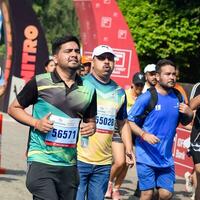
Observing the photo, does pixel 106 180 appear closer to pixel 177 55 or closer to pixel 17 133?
pixel 17 133

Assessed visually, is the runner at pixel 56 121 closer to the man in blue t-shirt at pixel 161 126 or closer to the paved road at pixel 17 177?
the man in blue t-shirt at pixel 161 126

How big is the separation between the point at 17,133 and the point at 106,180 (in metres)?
11.4

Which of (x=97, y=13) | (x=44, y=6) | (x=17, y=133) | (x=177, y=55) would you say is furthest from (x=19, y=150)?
(x=44, y=6)

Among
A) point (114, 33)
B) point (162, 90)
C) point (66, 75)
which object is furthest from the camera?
point (114, 33)

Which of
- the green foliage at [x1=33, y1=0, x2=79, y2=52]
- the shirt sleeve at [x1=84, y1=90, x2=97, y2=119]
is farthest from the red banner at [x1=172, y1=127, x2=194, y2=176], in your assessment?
the green foliage at [x1=33, y1=0, x2=79, y2=52]

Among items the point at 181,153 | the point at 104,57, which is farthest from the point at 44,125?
the point at 181,153

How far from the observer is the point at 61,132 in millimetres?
6309

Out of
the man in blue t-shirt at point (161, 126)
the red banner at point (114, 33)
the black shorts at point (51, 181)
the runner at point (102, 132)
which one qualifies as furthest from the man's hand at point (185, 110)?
the red banner at point (114, 33)

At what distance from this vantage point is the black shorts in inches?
247

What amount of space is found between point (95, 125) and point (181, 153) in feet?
27.2

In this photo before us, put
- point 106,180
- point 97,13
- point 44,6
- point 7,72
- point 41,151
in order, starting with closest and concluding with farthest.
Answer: point 41,151 < point 106,180 < point 97,13 < point 7,72 < point 44,6

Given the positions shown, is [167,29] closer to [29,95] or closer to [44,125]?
[29,95]

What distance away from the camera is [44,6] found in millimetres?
71375

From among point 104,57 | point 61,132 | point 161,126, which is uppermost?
point 104,57
